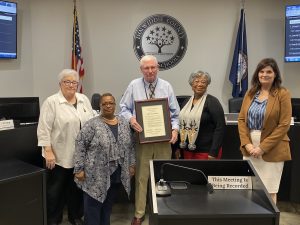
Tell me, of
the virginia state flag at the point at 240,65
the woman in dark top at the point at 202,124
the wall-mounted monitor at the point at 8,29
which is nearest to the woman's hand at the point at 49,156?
the woman in dark top at the point at 202,124

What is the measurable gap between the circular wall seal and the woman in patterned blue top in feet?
10.2

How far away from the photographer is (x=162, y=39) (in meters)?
5.50

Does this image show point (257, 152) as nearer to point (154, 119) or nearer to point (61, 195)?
point (154, 119)

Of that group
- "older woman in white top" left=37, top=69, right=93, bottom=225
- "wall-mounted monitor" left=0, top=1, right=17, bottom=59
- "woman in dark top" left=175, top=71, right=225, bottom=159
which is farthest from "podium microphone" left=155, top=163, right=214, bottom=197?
"wall-mounted monitor" left=0, top=1, right=17, bottom=59

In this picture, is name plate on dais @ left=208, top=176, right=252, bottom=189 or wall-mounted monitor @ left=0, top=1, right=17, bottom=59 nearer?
name plate on dais @ left=208, top=176, right=252, bottom=189

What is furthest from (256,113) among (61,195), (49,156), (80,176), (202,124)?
(61,195)

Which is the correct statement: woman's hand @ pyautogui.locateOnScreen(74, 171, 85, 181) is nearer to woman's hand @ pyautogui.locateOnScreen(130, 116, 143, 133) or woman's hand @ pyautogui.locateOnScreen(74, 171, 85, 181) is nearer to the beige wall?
woman's hand @ pyautogui.locateOnScreen(130, 116, 143, 133)

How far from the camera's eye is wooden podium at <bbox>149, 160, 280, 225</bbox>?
1.49 metres

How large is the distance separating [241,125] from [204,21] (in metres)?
3.27

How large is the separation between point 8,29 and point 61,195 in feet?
9.07

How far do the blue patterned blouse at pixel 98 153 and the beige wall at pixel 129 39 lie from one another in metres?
3.15

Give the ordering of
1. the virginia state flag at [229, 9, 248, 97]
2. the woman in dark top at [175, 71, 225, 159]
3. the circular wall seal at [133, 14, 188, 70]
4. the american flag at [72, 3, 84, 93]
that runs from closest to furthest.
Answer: the woman in dark top at [175, 71, 225, 159]
the american flag at [72, 3, 84, 93]
the virginia state flag at [229, 9, 248, 97]
the circular wall seal at [133, 14, 188, 70]

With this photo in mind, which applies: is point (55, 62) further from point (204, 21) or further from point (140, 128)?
point (140, 128)

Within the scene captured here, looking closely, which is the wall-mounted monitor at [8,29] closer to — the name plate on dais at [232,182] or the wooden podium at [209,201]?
the wooden podium at [209,201]
